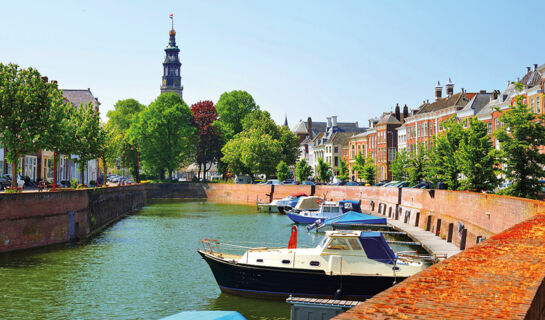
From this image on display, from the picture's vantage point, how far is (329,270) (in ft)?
86.1

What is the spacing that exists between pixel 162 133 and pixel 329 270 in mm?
93018

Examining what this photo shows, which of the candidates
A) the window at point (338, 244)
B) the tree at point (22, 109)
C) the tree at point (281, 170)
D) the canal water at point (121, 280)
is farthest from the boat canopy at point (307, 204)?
the window at point (338, 244)

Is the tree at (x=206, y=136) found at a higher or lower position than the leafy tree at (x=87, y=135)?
higher

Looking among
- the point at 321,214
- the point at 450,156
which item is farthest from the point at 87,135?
the point at 450,156

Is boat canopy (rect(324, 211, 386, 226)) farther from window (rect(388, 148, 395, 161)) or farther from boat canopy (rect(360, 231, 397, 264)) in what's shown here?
window (rect(388, 148, 395, 161))

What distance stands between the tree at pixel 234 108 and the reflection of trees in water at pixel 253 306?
338 feet

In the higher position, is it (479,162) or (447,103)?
(447,103)

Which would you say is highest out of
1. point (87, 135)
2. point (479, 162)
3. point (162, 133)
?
point (162, 133)

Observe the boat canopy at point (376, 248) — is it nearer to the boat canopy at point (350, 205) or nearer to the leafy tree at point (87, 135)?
the boat canopy at point (350, 205)

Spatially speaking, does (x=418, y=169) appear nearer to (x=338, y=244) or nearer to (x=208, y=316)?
(x=338, y=244)

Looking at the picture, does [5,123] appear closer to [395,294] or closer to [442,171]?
[442,171]

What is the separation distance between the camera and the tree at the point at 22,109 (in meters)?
44.3

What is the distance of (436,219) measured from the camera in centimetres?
4962

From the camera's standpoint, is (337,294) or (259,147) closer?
(337,294)
